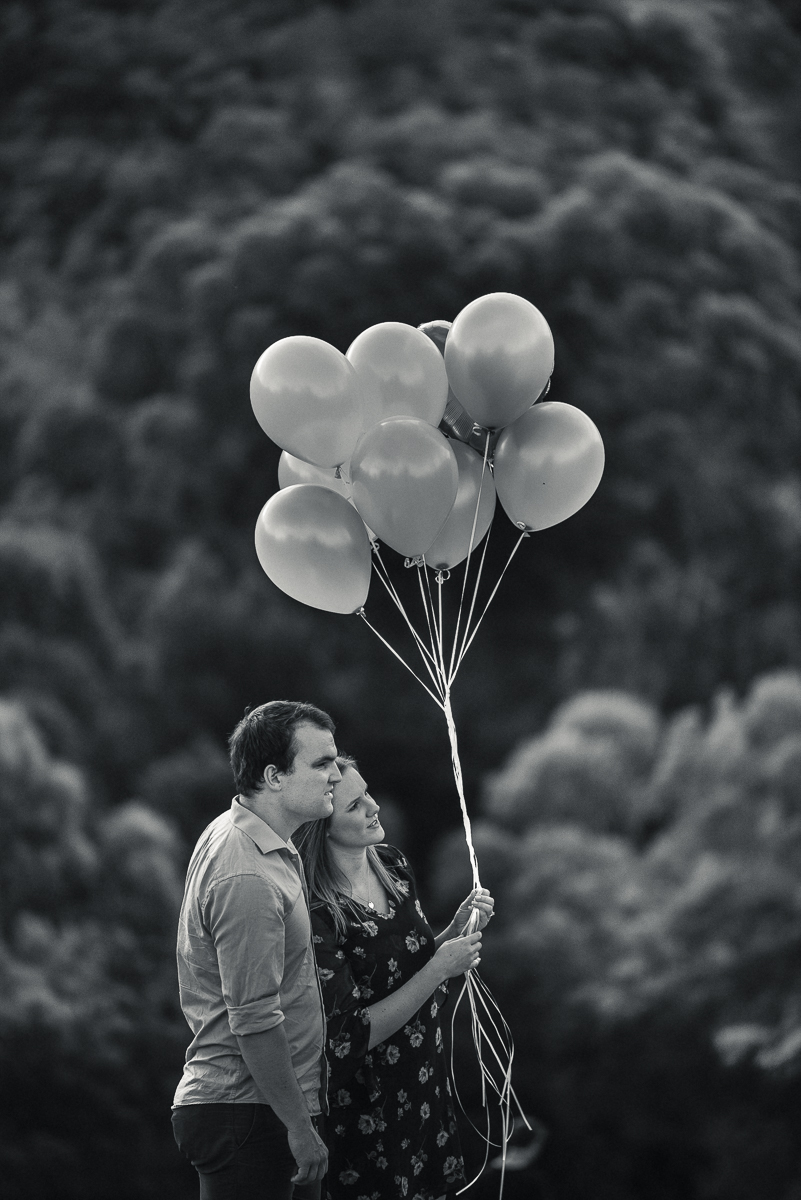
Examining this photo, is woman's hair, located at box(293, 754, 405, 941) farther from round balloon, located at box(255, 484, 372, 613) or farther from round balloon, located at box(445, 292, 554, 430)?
round balloon, located at box(445, 292, 554, 430)

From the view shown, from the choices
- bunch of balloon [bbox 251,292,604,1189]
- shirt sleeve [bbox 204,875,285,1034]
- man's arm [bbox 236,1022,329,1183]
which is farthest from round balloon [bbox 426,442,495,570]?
man's arm [bbox 236,1022,329,1183]

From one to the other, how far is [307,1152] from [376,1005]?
0.95ft

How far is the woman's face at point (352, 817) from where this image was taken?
2086mm

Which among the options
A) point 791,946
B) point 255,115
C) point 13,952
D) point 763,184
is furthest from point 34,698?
point 763,184

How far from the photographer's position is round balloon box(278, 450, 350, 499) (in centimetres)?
257

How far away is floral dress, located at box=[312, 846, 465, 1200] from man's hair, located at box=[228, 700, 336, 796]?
0.28 metres

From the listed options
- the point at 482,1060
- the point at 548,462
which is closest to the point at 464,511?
the point at 548,462

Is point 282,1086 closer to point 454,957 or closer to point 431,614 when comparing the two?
point 454,957

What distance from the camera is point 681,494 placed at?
15.0ft

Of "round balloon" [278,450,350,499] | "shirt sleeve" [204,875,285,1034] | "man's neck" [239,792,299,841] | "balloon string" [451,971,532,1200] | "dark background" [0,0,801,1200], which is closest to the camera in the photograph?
"shirt sleeve" [204,875,285,1034]

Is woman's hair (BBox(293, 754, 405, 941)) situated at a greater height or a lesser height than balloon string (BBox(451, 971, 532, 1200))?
greater

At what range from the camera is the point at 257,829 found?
1826mm

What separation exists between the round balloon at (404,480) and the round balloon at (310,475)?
5.5 inches

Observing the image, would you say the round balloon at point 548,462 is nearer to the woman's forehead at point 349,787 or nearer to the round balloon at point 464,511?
the round balloon at point 464,511
